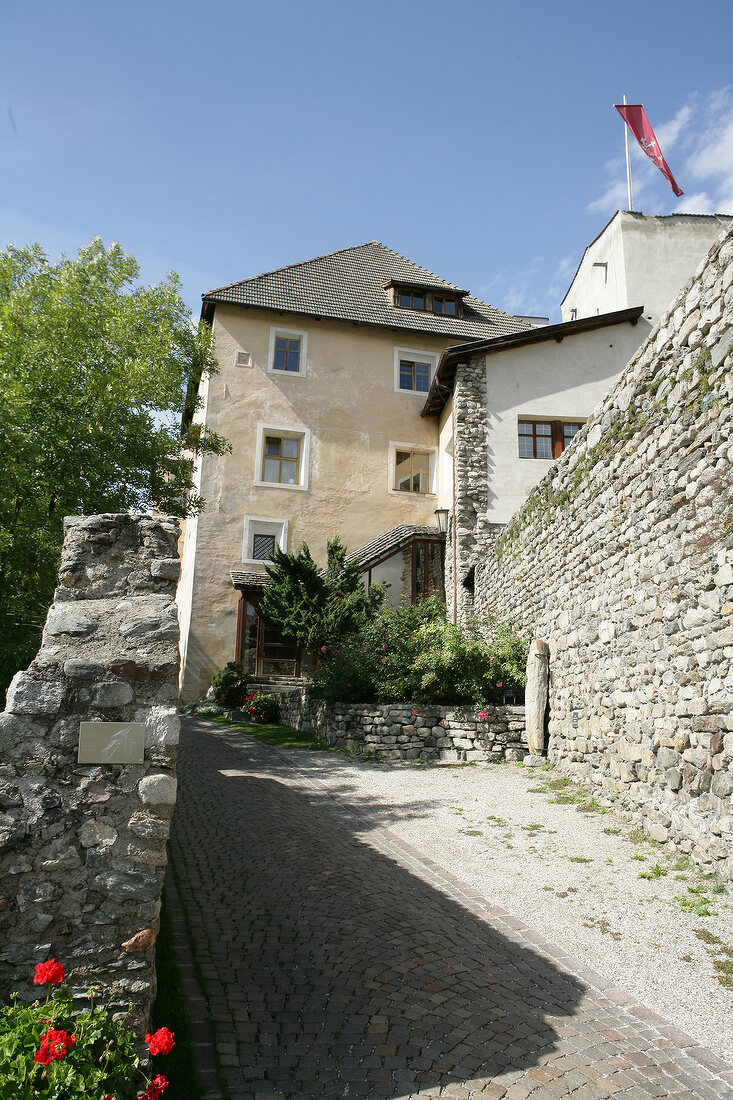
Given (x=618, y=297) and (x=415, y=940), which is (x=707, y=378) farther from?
(x=618, y=297)

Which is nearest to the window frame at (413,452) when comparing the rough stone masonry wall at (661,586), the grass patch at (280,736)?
the grass patch at (280,736)

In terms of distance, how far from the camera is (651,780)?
664cm

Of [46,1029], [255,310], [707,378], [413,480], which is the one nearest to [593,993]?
[46,1029]

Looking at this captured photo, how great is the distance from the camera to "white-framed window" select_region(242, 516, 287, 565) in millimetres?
22047

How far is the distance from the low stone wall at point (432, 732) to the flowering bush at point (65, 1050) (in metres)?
9.01

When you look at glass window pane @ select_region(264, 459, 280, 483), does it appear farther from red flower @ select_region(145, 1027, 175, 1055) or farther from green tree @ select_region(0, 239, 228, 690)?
red flower @ select_region(145, 1027, 175, 1055)

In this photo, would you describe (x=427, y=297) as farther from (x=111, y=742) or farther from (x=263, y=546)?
(x=111, y=742)

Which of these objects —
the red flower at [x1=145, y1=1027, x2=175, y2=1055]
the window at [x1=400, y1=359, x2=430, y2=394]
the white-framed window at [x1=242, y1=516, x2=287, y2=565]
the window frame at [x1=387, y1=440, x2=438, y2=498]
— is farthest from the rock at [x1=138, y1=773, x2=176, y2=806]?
the window at [x1=400, y1=359, x2=430, y2=394]

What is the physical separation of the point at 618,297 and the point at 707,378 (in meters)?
14.7

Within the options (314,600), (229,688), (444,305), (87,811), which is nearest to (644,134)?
(444,305)

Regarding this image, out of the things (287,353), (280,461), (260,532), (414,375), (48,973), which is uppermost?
(287,353)

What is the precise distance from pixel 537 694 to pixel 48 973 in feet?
27.5

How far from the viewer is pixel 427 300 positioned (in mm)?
25156

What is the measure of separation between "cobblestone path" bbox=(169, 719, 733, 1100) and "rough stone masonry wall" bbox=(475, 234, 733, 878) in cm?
210
